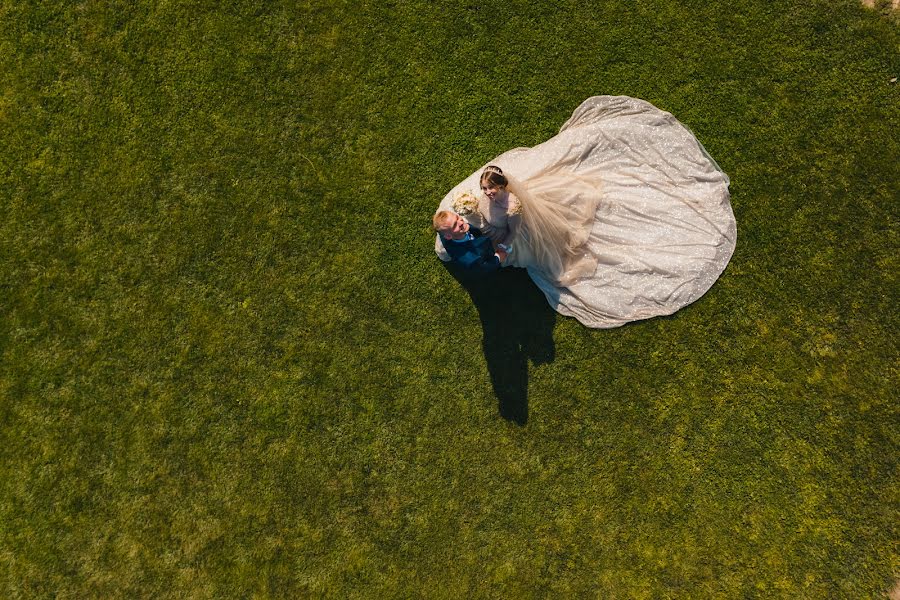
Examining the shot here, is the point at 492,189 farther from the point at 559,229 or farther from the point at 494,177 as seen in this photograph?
the point at 559,229

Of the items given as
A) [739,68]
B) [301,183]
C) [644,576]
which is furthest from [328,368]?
[739,68]

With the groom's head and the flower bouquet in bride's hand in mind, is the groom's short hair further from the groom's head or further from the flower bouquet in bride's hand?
the flower bouquet in bride's hand

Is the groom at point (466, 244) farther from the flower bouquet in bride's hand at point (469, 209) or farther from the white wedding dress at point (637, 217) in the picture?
the white wedding dress at point (637, 217)

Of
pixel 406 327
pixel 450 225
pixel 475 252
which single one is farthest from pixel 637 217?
pixel 406 327

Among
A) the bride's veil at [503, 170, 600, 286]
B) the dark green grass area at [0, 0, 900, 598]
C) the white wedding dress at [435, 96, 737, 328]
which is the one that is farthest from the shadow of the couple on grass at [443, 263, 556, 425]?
the bride's veil at [503, 170, 600, 286]

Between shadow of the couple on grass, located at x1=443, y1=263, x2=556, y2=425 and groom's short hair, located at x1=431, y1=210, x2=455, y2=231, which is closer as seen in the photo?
groom's short hair, located at x1=431, y1=210, x2=455, y2=231

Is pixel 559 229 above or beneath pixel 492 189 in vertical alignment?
beneath
